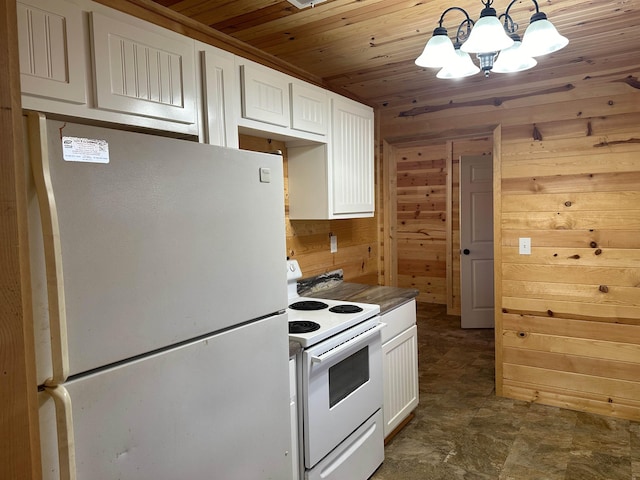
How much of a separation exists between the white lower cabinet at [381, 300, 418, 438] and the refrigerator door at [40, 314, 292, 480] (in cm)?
109

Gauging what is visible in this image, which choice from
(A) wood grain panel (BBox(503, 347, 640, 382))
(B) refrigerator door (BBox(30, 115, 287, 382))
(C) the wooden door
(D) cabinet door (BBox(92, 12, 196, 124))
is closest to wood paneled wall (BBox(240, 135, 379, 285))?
(D) cabinet door (BBox(92, 12, 196, 124))

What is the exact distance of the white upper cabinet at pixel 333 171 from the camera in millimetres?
2596

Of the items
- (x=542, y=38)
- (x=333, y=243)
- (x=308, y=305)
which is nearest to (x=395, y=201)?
(x=333, y=243)

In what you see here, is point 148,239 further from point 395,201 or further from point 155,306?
point 395,201

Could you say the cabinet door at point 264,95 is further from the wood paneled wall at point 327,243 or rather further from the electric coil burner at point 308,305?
the electric coil burner at point 308,305

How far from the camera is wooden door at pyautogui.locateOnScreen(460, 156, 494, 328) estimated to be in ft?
16.2

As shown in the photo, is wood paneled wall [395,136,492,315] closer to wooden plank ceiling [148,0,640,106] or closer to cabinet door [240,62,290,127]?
wooden plank ceiling [148,0,640,106]

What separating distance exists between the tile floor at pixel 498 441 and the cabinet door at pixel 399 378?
0.51 ft

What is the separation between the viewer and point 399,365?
8.72 feet

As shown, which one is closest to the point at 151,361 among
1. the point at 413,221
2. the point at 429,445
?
the point at 429,445

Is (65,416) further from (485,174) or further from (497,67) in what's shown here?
(485,174)

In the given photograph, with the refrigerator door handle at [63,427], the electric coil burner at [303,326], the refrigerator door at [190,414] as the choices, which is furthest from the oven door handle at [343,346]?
the refrigerator door handle at [63,427]

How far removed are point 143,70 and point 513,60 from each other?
1496 mm

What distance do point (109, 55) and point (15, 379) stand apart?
1.10 meters
